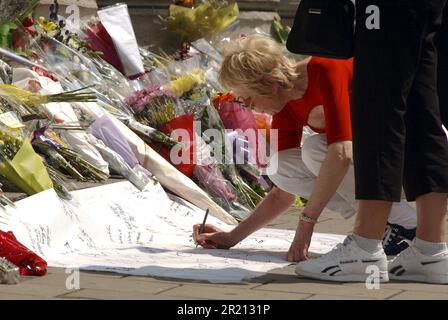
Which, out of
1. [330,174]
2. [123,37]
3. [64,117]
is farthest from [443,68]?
[123,37]

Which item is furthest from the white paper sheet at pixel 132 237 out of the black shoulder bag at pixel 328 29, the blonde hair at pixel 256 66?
the black shoulder bag at pixel 328 29

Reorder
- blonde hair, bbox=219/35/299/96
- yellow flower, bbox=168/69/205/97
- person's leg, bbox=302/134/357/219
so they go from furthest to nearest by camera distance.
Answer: yellow flower, bbox=168/69/205/97
person's leg, bbox=302/134/357/219
blonde hair, bbox=219/35/299/96

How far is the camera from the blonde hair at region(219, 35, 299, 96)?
5.27 metres

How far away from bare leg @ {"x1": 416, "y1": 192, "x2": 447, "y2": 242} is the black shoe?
77cm

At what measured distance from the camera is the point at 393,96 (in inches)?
191

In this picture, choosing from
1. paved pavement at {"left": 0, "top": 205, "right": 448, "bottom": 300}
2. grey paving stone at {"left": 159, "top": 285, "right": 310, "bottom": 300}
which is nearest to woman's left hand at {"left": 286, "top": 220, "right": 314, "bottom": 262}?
paved pavement at {"left": 0, "top": 205, "right": 448, "bottom": 300}

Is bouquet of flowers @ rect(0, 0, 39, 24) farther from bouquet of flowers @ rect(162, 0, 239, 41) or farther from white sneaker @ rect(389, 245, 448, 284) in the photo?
white sneaker @ rect(389, 245, 448, 284)

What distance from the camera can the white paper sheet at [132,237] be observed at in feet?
17.3

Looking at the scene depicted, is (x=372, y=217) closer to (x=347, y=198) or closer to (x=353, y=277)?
(x=353, y=277)

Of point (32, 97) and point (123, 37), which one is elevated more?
point (32, 97)

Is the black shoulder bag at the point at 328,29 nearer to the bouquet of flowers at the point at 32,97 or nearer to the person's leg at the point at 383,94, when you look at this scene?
the person's leg at the point at 383,94

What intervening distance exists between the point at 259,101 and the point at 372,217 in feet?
2.56
